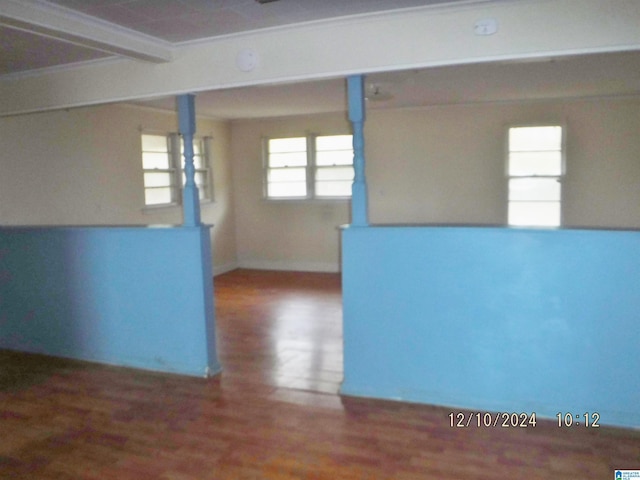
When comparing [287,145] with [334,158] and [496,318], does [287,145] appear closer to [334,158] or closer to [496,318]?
[334,158]

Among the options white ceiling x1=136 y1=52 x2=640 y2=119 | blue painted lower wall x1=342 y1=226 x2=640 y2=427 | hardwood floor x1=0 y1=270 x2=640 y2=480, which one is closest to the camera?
hardwood floor x1=0 y1=270 x2=640 y2=480

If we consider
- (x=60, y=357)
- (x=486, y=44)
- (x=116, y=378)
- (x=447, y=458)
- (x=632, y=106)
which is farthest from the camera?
(x=632, y=106)

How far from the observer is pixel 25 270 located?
4.57 meters

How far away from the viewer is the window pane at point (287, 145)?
794 cm

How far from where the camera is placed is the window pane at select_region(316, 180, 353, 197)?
7816mm

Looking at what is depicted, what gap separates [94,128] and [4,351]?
7.89ft

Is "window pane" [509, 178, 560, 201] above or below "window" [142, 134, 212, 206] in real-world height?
below

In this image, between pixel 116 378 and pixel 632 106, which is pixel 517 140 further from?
pixel 116 378

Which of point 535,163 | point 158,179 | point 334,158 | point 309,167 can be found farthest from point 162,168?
point 535,163

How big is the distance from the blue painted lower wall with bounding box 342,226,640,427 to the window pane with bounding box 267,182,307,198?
466 centimetres

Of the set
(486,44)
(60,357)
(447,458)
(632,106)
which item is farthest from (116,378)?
(632,106)

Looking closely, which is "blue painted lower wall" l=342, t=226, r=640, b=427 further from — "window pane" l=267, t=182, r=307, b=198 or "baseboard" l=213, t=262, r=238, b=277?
"baseboard" l=213, t=262, r=238, b=277

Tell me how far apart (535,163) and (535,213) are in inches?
24.9

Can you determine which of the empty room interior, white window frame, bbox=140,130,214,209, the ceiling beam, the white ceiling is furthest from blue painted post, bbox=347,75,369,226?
white window frame, bbox=140,130,214,209
